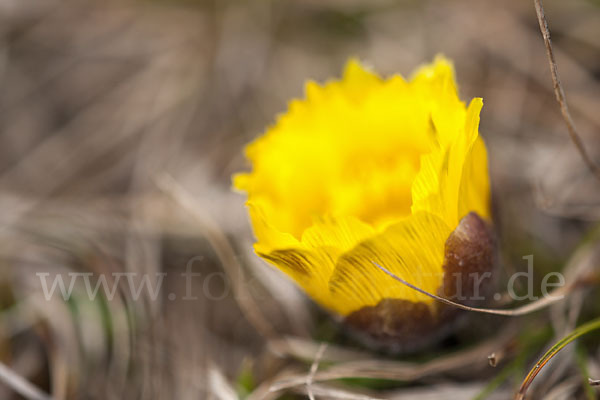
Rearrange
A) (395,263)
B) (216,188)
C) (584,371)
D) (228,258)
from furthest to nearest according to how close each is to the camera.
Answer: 1. (216,188)
2. (228,258)
3. (584,371)
4. (395,263)

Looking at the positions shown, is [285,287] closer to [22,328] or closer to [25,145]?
[22,328]

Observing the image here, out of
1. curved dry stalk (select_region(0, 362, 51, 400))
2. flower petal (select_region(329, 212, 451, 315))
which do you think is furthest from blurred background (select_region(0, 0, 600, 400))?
flower petal (select_region(329, 212, 451, 315))

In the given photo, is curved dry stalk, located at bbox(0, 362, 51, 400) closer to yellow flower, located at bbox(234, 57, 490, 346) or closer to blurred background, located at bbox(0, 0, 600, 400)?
blurred background, located at bbox(0, 0, 600, 400)

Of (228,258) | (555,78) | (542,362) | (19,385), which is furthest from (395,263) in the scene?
(19,385)

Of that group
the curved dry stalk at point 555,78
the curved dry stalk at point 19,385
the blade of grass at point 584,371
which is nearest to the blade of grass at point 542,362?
the blade of grass at point 584,371

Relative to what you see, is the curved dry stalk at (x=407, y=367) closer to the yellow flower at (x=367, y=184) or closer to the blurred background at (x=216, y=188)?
the blurred background at (x=216, y=188)

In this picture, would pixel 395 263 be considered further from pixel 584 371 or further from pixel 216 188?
pixel 216 188
